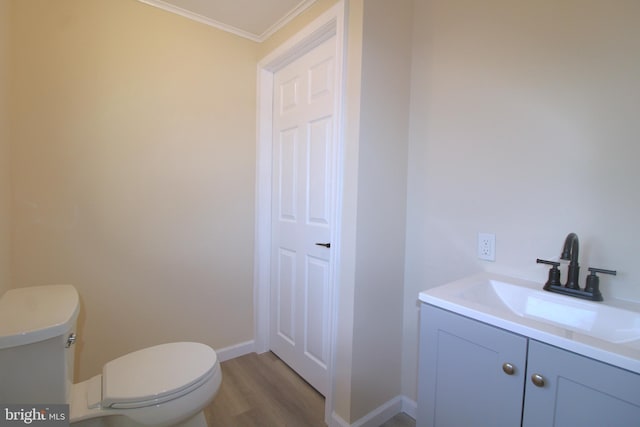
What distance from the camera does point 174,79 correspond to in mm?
1802

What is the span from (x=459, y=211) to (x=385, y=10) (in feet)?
3.52

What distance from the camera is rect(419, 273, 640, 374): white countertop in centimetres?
66

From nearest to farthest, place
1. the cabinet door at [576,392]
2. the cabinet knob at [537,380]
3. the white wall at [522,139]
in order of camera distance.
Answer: the cabinet door at [576,392] < the cabinet knob at [537,380] < the white wall at [522,139]

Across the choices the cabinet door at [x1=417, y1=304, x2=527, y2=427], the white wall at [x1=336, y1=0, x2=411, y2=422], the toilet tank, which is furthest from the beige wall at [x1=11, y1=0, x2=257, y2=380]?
the cabinet door at [x1=417, y1=304, x2=527, y2=427]

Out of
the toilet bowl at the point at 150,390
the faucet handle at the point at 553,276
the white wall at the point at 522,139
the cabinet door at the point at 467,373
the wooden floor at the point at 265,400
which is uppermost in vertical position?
the white wall at the point at 522,139

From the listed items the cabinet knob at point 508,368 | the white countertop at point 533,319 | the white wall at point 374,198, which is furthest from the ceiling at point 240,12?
the cabinet knob at point 508,368

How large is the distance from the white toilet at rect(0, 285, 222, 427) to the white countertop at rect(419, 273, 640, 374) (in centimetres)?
100

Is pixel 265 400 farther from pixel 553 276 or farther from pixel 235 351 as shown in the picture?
pixel 553 276

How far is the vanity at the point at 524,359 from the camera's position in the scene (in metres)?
0.67

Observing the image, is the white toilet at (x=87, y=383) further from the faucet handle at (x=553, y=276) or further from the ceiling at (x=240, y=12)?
the ceiling at (x=240, y=12)

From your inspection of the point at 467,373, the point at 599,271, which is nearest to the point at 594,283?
the point at 599,271

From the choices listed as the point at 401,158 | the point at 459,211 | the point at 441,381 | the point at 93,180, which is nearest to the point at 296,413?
the point at 441,381

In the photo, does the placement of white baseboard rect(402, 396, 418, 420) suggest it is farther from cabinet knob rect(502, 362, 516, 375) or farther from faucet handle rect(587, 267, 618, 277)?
faucet handle rect(587, 267, 618, 277)

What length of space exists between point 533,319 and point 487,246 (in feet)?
1.37
